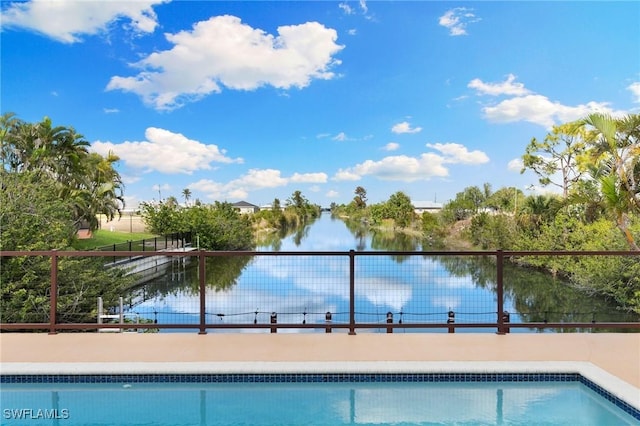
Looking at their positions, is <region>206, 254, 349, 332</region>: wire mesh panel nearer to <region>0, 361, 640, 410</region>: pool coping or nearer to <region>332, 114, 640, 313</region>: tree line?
<region>0, 361, 640, 410</region>: pool coping

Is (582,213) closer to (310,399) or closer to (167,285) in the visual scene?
(310,399)

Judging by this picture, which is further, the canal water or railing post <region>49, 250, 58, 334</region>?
the canal water

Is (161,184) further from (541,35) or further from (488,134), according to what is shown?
(541,35)

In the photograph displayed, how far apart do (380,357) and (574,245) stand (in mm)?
14863

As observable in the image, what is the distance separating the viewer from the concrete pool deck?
12.3 ft

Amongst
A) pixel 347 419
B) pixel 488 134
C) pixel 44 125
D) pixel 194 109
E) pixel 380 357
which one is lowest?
pixel 347 419

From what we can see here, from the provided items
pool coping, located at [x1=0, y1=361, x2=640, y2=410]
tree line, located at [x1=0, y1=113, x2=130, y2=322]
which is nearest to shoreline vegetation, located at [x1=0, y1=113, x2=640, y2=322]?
tree line, located at [x1=0, y1=113, x2=130, y2=322]

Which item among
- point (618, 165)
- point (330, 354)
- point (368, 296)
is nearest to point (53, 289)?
point (330, 354)

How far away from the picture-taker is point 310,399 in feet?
11.6

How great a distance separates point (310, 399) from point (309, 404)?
0.06 metres

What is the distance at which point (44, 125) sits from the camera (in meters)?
18.5

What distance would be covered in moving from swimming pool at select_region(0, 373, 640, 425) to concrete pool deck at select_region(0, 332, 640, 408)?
0.07 meters

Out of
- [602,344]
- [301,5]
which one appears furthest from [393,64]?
[602,344]

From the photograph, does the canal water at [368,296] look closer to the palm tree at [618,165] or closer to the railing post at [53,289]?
the railing post at [53,289]
